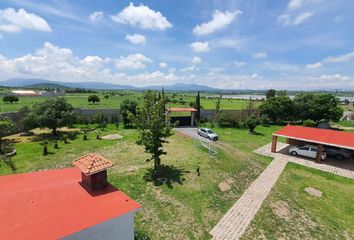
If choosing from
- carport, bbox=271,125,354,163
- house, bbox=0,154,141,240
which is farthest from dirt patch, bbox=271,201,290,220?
carport, bbox=271,125,354,163

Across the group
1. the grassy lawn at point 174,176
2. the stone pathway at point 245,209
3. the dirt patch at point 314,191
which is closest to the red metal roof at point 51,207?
the grassy lawn at point 174,176

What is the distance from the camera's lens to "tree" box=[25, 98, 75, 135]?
24.5 m

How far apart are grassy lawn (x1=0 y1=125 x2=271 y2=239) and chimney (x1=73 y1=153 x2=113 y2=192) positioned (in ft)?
10.8

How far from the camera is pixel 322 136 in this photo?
2161 centimetres

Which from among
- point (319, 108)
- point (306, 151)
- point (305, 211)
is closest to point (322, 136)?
point (306, 151)

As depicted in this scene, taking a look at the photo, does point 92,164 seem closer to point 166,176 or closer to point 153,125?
point 153,125

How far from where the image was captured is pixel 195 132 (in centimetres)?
3238

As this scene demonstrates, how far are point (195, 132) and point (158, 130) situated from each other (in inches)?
697


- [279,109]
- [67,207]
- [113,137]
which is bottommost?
[113,137]

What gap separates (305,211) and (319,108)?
3181cm

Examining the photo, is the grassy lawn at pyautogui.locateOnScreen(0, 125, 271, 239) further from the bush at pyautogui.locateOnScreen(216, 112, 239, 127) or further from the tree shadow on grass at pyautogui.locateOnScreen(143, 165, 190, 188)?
the bush at pyautogui.locateOnScreen(216, 112, 239, 127)

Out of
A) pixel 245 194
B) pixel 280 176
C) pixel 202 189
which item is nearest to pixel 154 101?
pixel 202 189

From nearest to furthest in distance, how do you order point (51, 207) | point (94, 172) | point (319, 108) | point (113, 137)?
point (51, 207), point (94, 172), point (113, 137), point (319, 108)

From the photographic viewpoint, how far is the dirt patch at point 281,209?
1227 centimetres
